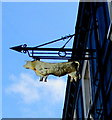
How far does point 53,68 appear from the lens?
27.9 feet

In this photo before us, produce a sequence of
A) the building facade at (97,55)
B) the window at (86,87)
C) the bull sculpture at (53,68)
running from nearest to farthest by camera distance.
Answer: the bull sculpture at (53,68) → the building facade at (97,55) → the window at (86,87)

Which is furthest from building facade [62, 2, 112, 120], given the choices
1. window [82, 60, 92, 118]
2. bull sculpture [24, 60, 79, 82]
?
bull sculpture [24, 60, 79, 82]

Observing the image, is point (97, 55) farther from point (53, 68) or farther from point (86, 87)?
point (86, 87)

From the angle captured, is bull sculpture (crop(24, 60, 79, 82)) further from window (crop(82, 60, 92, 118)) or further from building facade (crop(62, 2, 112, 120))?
window (crop(82, 60, 92, 118))

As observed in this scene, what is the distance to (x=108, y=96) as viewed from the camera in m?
9.45

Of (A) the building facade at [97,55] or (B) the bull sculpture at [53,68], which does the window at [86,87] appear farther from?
(B) the bull sculpture at [53,68]

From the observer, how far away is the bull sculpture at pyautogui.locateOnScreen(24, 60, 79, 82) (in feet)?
27.7

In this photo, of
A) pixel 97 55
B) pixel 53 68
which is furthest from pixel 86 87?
pixel 53 68

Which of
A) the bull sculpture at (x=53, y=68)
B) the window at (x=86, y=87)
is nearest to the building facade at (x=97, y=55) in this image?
the window at (x=86, y=87)

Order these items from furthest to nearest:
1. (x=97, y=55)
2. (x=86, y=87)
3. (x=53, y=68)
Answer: (x=86, y=87), (x=97, y=55), (x=53, y=68)

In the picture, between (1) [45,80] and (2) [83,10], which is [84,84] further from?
(1) [45,80]

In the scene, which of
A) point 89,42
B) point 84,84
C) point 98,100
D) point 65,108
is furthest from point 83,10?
point 65,108

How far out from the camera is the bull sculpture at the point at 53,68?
845cm

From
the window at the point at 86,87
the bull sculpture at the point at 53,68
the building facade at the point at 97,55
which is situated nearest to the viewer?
the bull sculpture at the point at 53,68
